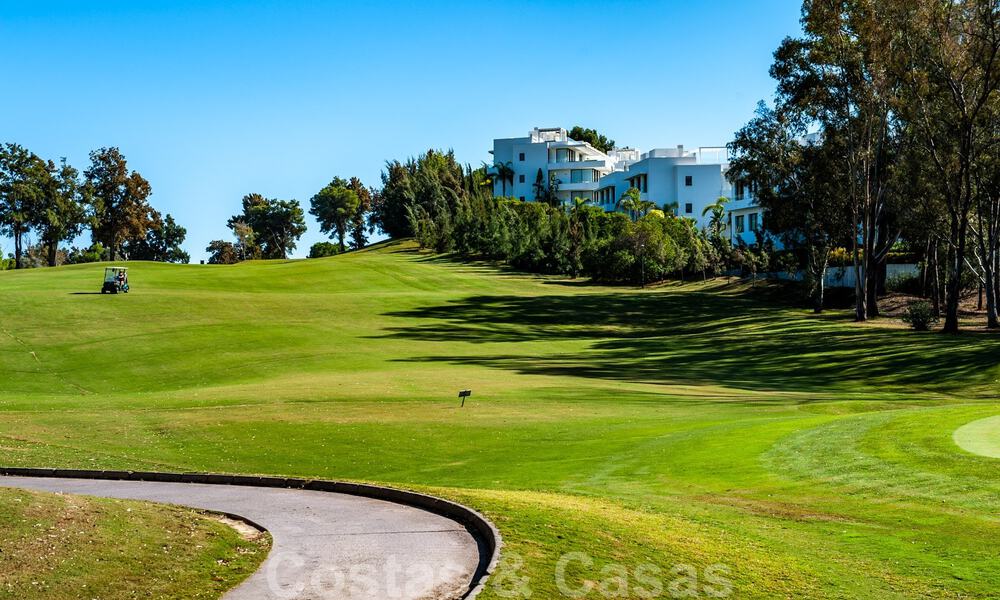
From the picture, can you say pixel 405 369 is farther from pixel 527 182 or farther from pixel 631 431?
pixel 527 182

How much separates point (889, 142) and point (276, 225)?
4936 inches

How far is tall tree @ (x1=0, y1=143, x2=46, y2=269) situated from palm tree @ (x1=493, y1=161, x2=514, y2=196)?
6748cm

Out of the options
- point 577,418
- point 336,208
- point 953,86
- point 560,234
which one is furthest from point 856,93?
point 336,208

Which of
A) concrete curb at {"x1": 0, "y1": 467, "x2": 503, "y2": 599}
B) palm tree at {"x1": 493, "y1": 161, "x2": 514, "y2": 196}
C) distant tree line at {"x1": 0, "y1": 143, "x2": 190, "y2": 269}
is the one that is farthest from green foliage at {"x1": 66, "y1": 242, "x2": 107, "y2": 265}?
concrete curb at {"x1": 0, "y1": 467, "x2": 503, "y2": 599}

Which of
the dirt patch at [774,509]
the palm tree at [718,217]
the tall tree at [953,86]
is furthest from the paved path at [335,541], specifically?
the palm tree at [718,217]

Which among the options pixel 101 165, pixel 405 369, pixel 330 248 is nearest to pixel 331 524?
pixel 405 369

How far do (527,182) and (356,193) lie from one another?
1497 inches

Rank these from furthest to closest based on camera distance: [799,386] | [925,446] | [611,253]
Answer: [611,253], [799,386], [925,446]

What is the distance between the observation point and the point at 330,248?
6511 inches

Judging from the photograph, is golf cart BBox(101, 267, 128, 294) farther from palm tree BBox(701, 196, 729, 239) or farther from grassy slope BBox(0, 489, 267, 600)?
palm tree BBox(701, 196, 729, 239)

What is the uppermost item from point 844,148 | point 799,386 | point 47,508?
point 844,148

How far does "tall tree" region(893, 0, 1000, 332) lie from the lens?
49.5m

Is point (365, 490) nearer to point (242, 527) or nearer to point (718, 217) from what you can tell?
point (242, 527)

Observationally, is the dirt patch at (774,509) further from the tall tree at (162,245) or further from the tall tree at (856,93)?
the tall tree at (162,245)
